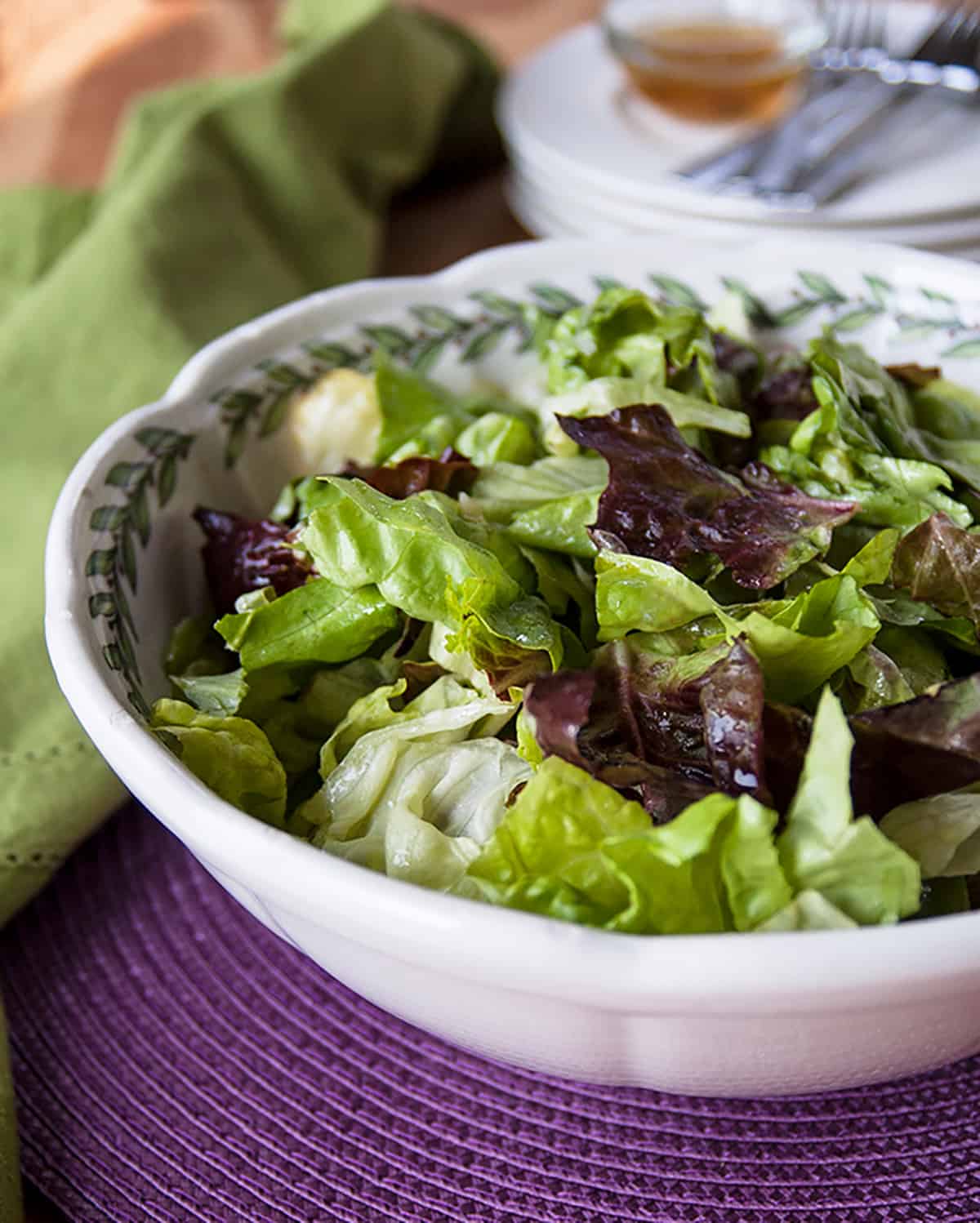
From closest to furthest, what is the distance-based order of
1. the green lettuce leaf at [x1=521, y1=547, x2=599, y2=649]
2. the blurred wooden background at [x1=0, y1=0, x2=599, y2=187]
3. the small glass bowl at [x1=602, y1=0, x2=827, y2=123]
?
the green lettuce leaf at [x1=521, y1=547, x2=599, y2=649], the small glass bowl at [x1=602, y1=0, x2=827, y2=123], the blurred wooden background at [x1=0, y1=0, x2=599, y2=187]

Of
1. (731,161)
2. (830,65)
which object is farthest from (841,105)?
(731,161)

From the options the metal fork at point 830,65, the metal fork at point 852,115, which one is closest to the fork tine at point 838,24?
the metal fork at point 830,65

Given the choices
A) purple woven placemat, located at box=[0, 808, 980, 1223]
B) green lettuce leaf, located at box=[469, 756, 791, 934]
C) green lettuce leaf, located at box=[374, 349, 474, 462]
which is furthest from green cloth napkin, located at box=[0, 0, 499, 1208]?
green lettuce leaf, located at box=[469, 756, 791, 934]

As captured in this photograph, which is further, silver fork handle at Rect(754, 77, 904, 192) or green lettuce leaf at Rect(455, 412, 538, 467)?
silver fork handle at Rect(754, 77, 904, 192)

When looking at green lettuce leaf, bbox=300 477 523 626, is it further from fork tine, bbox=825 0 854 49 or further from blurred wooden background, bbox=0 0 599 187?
fork tine, bbox=825 0 854 49

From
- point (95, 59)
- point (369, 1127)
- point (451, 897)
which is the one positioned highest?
point (95, 59)

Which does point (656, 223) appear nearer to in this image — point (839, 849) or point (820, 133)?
point (820, 133)

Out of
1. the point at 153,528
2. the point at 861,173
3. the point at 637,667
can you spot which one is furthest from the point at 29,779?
the point at 861,173

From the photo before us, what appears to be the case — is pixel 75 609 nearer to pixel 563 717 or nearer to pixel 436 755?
pixel 436 755
